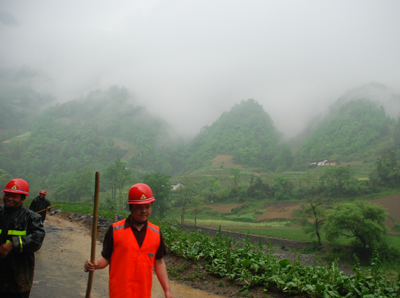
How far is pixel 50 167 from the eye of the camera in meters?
139

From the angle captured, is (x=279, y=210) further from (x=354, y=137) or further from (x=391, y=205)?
(x=354, y=137)

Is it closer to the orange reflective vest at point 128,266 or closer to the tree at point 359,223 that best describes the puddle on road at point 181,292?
the orange reflective vest at point 128,266

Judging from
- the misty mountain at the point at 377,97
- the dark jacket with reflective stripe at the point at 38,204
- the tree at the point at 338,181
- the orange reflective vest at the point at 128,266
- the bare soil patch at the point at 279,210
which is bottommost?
the bare soil patch at the point at 279,210

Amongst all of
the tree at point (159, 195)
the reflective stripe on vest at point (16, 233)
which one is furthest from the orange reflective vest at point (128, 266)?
the tree at point (159, 195)

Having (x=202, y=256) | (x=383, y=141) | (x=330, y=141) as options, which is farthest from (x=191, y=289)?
(x=330, y=141)

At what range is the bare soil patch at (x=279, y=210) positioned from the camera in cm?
6044

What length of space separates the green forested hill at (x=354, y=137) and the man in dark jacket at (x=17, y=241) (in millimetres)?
122478

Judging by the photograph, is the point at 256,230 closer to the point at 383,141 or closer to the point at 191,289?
the point at 191,289

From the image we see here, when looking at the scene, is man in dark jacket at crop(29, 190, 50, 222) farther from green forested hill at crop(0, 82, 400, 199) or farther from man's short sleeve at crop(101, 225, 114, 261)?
green forested hill at crop(0, 82, 400, 199)

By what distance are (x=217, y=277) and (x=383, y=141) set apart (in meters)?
136

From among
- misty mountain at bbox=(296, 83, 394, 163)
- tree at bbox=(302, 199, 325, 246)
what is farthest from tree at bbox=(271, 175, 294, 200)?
misty mountain at bbox=(296, 83, 394, 163)

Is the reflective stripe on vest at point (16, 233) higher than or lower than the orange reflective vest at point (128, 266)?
higher

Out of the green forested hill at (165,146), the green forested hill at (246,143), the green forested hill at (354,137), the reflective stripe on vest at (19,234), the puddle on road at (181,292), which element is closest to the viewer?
the reflective stripe on vest at (19,234)

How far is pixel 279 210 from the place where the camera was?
63.4 m
